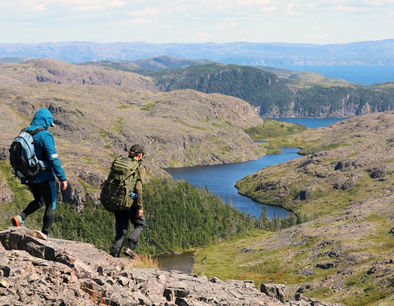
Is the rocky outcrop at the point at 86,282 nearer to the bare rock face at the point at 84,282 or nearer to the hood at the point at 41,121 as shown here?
the bare rock face at the point at 84,282

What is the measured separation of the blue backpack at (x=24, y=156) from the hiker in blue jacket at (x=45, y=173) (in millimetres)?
418

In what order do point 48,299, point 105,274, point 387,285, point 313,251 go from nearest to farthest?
point 48,299
point 105,274
point 387,285
point 313,251

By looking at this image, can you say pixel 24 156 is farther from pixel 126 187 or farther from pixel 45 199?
pixel 126 187

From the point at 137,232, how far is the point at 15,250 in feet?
27.1

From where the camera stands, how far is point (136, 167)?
27953mm

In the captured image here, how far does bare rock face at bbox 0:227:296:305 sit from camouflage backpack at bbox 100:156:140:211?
10.9 ft

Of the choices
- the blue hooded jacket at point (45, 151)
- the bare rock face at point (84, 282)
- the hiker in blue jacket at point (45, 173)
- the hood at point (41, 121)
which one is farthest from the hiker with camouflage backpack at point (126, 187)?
the hood at point (41, 121)

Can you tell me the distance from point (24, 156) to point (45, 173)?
160 centimetres

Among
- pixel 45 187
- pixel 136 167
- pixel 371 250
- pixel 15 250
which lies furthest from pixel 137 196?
pixel 371 250

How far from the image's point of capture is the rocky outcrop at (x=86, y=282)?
20172mm

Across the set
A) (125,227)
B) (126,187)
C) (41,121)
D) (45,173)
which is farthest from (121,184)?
(41,121)

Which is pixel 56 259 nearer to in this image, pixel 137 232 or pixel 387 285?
pixel 137 232

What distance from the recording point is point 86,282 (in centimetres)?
2164

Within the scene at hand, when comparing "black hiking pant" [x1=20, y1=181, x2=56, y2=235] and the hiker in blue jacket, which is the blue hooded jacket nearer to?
the hiker in blue jacket
